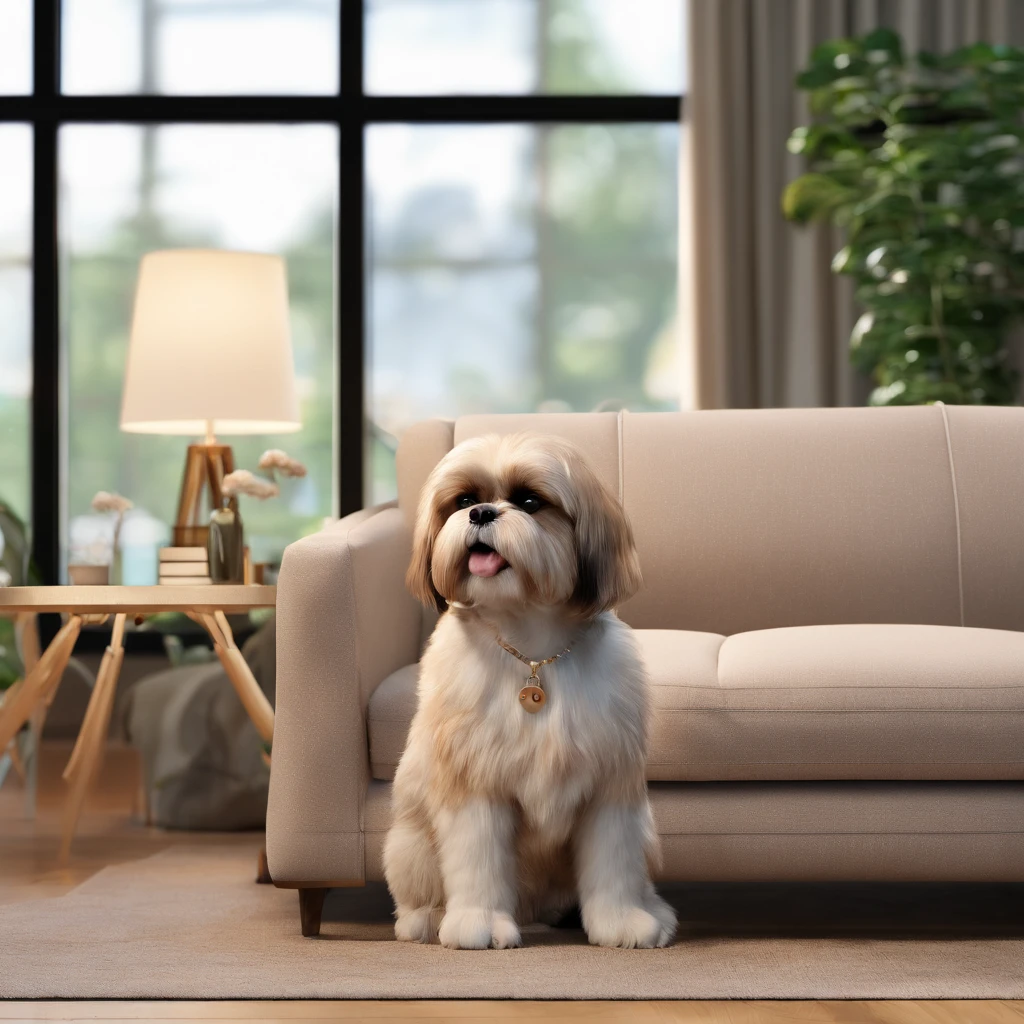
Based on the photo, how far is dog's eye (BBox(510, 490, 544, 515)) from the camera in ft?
5.93

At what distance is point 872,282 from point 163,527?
8.11ft

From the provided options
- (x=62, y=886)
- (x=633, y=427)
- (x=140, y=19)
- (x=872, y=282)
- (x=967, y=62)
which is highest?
(x=140, y=19)

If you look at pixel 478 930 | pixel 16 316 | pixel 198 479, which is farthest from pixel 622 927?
pixel 16 316

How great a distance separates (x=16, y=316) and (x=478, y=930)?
346 cm

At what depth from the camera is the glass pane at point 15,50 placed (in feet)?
15.3

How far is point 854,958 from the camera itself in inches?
77.3

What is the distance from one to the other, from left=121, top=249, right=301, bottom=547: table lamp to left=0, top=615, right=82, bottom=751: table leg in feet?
1.03

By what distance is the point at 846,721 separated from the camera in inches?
79.8

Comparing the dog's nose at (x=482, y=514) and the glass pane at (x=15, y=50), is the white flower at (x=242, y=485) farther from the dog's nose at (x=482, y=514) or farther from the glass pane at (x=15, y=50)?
the glass pane at (x=15, y=50)

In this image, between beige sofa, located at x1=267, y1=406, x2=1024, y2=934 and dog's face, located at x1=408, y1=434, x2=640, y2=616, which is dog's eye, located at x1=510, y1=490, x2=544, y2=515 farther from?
beige sofa, located at x1=267, y1=406, x2=1024, y2=934

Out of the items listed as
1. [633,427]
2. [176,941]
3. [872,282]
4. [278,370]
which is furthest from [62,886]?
[872,282]

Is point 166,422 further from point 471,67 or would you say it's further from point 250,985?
point 471,67

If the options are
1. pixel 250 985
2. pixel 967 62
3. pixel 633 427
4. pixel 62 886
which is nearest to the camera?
pixel 250 985

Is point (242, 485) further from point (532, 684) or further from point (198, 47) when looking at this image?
point (198, 47)
